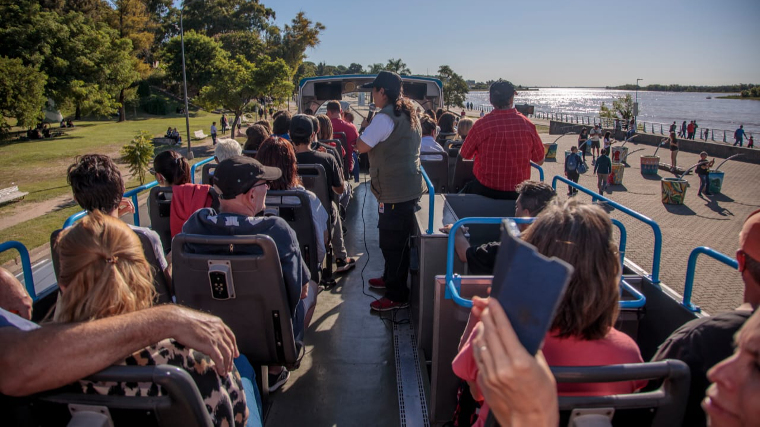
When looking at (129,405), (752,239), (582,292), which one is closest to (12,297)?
(129,405)

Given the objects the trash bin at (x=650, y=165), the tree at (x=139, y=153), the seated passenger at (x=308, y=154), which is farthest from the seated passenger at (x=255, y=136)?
the trash bin at (x=650, y=165)

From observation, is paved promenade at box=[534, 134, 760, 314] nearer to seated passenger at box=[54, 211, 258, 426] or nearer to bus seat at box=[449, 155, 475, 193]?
bus seat at box=[449, 155, 475, 193]

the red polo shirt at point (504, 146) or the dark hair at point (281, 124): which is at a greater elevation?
the dark hair at point (281, 124)

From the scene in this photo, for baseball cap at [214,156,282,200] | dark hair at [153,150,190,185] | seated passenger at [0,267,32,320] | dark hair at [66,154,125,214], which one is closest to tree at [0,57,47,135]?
dark hair at [153,150,190,185]

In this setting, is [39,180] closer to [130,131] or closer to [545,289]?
[130,131]

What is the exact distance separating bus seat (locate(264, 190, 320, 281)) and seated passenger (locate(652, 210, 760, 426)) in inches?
106

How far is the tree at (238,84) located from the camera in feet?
86.7

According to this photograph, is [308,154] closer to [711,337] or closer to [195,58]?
[711,337]

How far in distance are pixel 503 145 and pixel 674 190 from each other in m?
12.9

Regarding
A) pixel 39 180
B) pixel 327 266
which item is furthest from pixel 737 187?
pixel 39 180

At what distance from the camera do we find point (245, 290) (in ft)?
8.07

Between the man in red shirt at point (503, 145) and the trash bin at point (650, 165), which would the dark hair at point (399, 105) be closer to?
the man in red shirt at point (503, 145)

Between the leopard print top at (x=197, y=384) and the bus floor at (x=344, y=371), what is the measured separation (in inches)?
51.8

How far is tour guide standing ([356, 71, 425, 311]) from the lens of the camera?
13.1 ft
